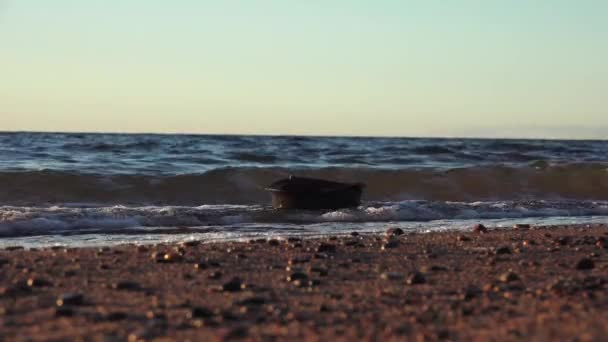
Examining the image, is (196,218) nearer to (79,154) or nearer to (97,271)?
(97,271)

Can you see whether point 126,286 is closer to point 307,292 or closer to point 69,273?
point 69,273

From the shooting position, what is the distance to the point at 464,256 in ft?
24.1

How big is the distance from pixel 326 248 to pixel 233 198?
9.41m

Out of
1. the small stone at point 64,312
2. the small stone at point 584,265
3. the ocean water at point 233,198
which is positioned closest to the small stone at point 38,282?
the small stone at point 64,312

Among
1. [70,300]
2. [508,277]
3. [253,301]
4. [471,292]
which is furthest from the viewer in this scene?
[508,277]

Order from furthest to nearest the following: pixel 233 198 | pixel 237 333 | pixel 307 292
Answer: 1. pixel 233 198
2. pixel 307 292
3. pixel 237 333

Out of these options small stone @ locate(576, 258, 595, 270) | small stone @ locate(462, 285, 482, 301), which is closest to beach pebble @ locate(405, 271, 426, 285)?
small stone @ locate(462, 285, 482, 301)

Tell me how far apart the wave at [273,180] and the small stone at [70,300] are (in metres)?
10.2

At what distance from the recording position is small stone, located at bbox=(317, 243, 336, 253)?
24.8 ft

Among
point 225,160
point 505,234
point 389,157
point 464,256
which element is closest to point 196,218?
point 505,234

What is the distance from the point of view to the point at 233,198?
55.6ft

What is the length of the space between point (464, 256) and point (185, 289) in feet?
9.04

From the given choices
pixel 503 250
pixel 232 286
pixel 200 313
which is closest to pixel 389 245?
pixel 503 250

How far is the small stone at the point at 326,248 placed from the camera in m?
7.57
